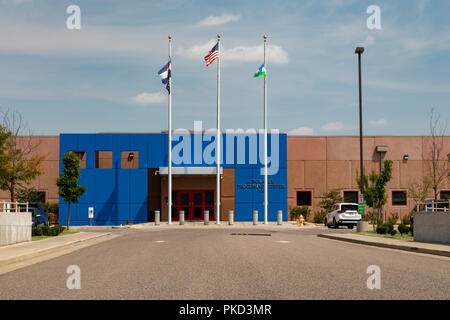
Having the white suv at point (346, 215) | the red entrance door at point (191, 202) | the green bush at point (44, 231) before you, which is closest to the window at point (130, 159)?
the red entrance door at point (191, 202)

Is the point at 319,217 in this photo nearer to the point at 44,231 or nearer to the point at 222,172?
the point at 222,172

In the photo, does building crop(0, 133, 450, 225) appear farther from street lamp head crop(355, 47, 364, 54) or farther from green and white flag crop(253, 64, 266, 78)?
street lamp head crop(355, 47, 364, 54)

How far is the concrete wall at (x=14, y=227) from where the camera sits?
20.7 metres

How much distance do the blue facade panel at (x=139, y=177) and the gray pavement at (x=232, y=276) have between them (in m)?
30.9

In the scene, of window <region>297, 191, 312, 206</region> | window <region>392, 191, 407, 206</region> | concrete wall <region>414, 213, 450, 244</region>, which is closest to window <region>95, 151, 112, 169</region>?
window <region>297, 191, 312, 206</region>

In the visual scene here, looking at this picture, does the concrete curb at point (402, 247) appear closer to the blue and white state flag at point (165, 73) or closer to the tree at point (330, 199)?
the blue and white state flag at point (165, 73)

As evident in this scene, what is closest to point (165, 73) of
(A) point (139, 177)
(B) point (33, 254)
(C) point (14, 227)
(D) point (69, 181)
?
(A) point (139, 177)

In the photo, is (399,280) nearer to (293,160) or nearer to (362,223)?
(362,223)

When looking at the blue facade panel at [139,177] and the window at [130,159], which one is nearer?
the blue facade panel at [139,177]

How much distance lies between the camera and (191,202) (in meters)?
50.2

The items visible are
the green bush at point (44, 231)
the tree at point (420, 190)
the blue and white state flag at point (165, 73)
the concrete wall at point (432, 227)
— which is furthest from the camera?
the tree at point (420, 190)

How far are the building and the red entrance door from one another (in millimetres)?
87

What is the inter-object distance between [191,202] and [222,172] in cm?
486
